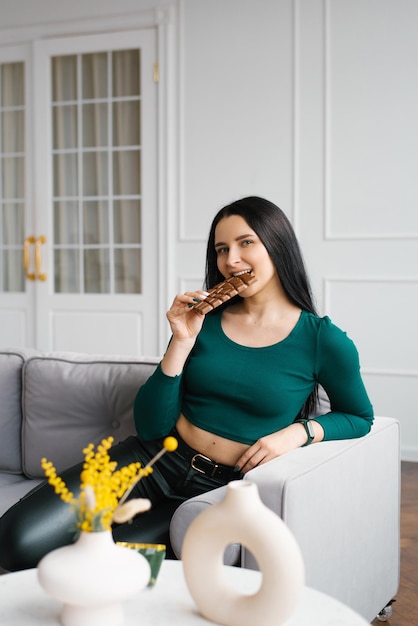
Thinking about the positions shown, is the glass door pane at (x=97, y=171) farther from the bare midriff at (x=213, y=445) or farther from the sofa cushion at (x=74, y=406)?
the bare midriff at (x=213, y=445)

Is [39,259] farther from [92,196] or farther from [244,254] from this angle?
[244,254]

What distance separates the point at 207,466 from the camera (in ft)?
6.08

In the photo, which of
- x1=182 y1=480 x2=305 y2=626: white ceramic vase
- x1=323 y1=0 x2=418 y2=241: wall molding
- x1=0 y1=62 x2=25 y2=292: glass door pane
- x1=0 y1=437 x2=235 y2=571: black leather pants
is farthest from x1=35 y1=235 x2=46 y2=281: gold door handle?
x1=182 y1=480 x2=305 y2=626: white ceramic vase

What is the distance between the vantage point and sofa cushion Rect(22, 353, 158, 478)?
2213 mm

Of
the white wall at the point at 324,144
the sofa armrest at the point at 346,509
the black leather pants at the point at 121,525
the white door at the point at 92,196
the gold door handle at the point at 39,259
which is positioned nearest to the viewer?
the sofa armrest at the point at 346,509

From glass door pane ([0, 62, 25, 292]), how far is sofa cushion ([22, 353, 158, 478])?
2.91m

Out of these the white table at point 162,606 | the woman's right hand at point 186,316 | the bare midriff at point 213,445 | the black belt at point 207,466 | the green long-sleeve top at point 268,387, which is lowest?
the white table at point 162,606

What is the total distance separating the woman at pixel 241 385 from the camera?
183 cm

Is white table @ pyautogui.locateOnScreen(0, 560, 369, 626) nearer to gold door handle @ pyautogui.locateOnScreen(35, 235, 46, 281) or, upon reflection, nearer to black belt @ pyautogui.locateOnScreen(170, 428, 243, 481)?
black belt @ pyautogui.locateOnScreen(170, 428, 243, 481)

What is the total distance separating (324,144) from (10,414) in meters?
2.67

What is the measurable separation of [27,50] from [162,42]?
96 cm

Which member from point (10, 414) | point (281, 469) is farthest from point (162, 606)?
point (10, 414)

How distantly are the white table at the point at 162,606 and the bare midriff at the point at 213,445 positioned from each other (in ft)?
1.80

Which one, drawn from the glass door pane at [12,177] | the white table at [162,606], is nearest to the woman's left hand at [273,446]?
the white table at [162,606]
